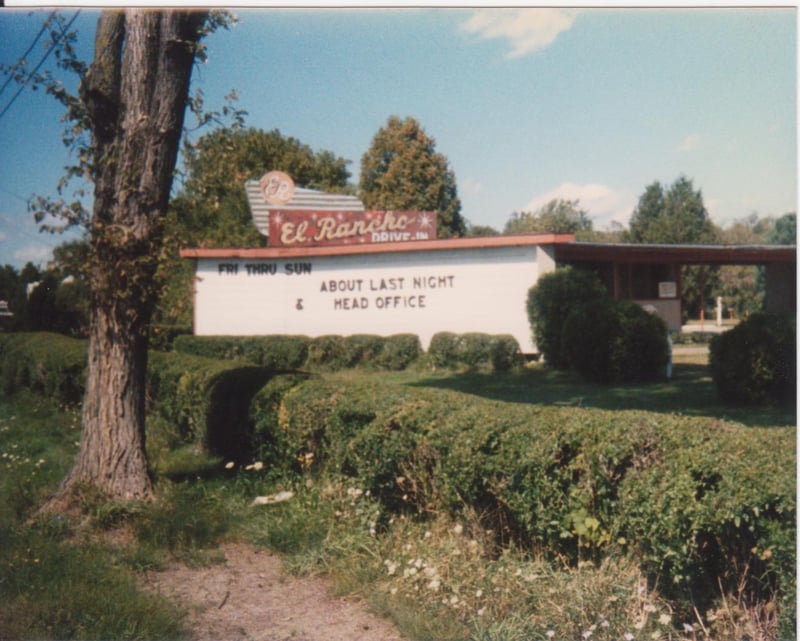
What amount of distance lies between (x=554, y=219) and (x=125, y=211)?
61.4 metres

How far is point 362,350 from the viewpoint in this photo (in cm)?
2030

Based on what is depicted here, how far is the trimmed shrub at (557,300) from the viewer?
17.3 m

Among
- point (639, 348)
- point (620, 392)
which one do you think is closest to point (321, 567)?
point (620, 392)

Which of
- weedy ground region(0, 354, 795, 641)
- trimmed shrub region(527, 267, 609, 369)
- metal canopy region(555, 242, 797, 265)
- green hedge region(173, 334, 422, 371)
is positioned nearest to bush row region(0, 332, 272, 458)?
weedy ground region(0, 354, 795, 641)

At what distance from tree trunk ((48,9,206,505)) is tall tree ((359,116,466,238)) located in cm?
3649

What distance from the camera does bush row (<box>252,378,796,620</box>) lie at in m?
3.76

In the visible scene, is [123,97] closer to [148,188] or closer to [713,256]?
[148,188]

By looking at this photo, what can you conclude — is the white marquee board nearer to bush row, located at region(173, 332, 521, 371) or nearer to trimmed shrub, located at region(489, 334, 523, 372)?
trimmed shrub, located at region(489, 334, 523, 372)

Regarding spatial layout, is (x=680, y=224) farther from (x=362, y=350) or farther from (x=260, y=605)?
(x=260, y=605)

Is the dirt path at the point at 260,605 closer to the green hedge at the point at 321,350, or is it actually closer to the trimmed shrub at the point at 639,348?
the trimmed shrub at the point at 639,348

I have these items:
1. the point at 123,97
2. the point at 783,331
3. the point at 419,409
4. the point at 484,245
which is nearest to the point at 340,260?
the point at 484,245

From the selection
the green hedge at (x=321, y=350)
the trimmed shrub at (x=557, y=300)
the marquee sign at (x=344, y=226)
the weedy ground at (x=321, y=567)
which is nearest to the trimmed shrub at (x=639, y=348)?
the trimmed shrub at (x=557, y=300)

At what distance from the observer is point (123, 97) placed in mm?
6699

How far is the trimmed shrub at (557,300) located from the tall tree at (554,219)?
4429 cm
